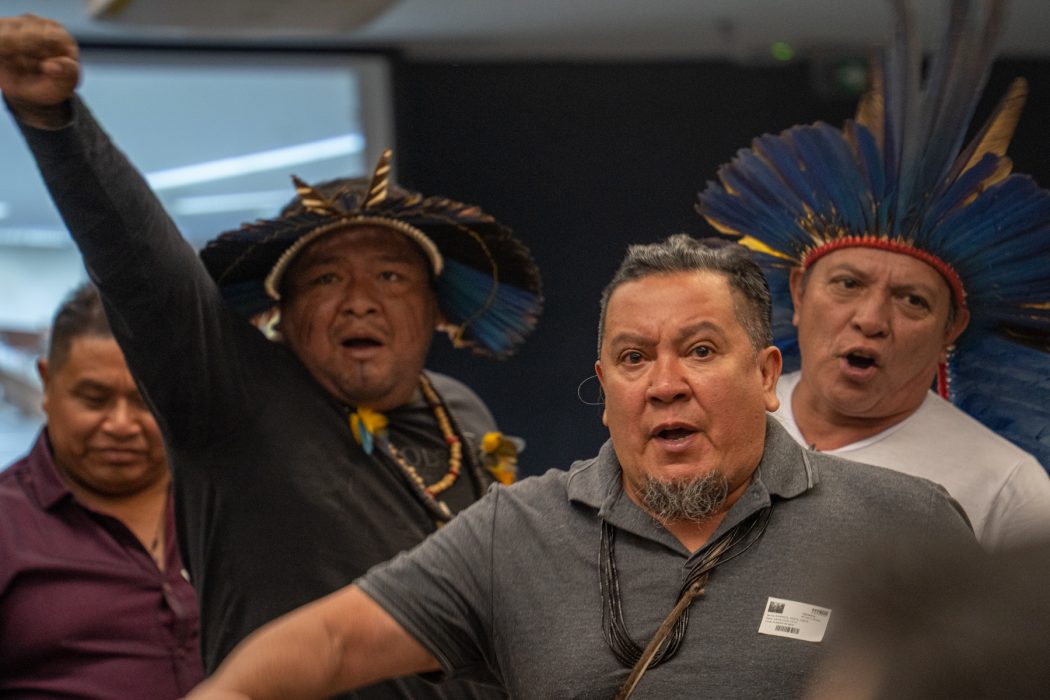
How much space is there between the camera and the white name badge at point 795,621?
1.56 metres

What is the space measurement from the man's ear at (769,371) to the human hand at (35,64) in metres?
0.89

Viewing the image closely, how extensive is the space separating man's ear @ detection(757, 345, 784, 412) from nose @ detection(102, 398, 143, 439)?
1.20 meters

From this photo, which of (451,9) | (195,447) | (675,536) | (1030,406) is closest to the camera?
(675,536)

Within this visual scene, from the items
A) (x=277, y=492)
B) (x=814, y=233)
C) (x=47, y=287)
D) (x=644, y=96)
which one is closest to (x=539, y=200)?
(x=644, y=96)

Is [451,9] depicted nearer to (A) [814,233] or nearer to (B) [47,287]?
(B) [47,287]

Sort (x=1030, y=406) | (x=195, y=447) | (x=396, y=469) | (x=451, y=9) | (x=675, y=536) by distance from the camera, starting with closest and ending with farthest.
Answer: (x=675, y=536) < (x=195, y=447) < (x=396, y=469) < (x=1030, y=406) < (x=451, y=9)

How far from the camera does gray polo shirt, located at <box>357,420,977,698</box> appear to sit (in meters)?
1.57

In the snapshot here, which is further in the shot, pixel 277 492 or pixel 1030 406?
pixel 1030 406

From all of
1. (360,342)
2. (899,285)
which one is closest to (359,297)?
(360,342)

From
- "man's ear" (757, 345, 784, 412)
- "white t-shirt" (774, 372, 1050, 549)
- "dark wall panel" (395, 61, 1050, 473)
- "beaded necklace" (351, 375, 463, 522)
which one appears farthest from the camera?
"dark wall panel" (395, 61, 1050, 473)

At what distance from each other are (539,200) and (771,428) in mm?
3252

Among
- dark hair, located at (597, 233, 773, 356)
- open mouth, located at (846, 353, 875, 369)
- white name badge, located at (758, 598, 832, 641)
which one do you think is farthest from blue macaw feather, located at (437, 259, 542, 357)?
white name badge, located at (758, 598, 832, 641)

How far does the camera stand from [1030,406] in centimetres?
233

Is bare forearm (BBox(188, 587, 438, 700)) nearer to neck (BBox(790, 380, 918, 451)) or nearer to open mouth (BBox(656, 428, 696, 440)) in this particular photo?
open mouth (BBox(656, 428, 696, 440))
